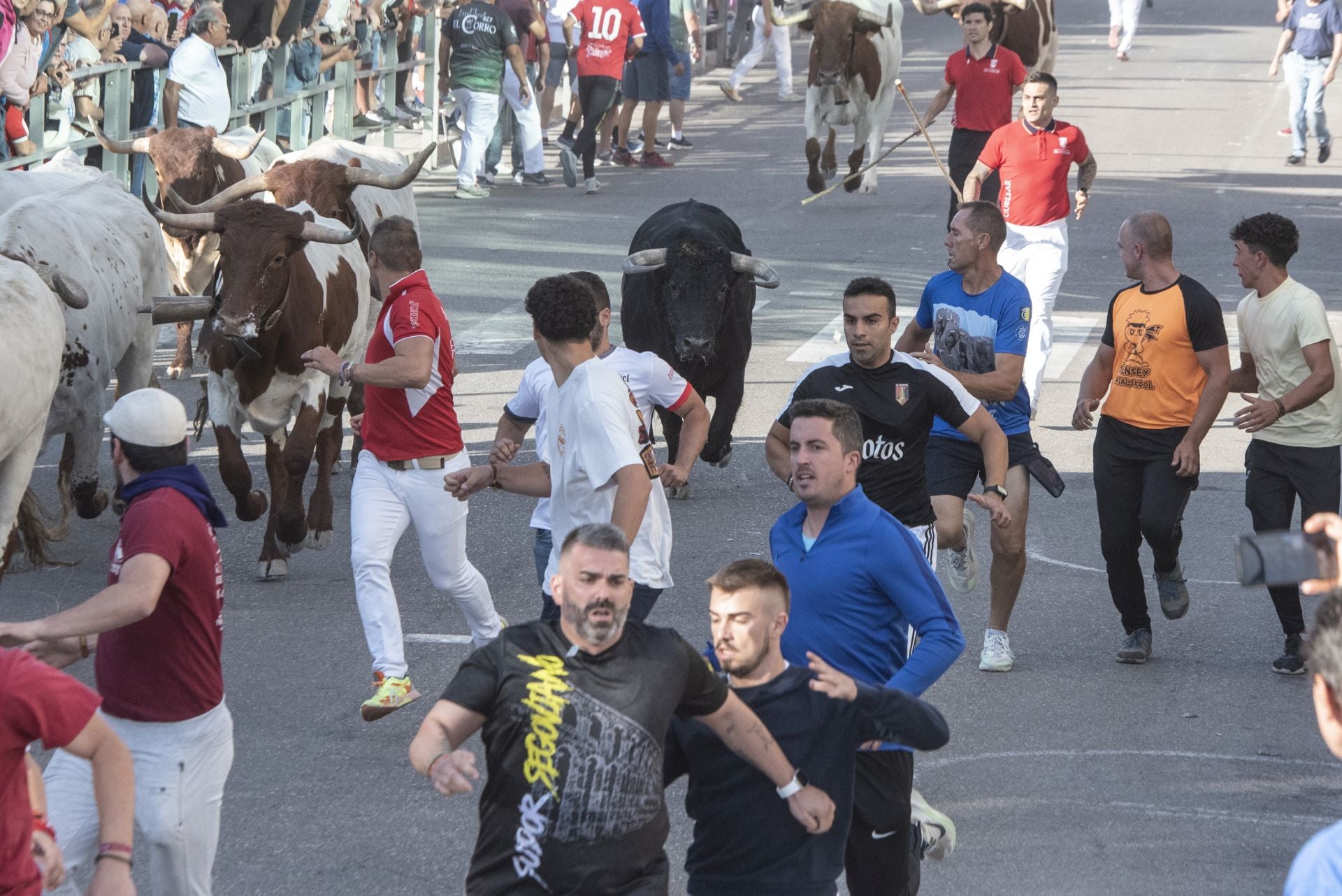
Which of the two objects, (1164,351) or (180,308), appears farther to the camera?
(180,308)

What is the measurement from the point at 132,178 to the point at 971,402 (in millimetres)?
11561

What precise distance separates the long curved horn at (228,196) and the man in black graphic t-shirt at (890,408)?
15.5 feet

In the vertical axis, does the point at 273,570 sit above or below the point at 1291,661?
below

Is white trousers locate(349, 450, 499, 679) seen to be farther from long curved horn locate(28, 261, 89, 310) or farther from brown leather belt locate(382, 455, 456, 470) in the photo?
long curved horn locate(28, 261, 89, 310)

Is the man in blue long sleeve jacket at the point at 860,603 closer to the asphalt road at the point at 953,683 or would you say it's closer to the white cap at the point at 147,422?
the asphalt road at the point at 953,683

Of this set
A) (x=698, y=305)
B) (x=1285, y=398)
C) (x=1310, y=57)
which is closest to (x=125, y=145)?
(x=698, y=305)

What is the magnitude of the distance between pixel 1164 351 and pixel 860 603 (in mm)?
3352

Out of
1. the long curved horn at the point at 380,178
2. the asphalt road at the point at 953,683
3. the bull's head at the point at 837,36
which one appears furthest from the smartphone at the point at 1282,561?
the bull's head at the point at 837,36

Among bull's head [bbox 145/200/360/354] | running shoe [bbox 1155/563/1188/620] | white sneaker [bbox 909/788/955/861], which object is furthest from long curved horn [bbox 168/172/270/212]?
white sneaker [bbox 909/788/955/861]

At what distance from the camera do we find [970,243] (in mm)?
7840

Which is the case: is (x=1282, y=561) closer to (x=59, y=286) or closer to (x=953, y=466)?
(x=953, y=466)

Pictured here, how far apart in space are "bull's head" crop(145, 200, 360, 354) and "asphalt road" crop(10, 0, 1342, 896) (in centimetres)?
138

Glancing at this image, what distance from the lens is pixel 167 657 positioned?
4.68 meters

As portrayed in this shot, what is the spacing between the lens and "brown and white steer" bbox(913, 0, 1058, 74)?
18625 millimetres
